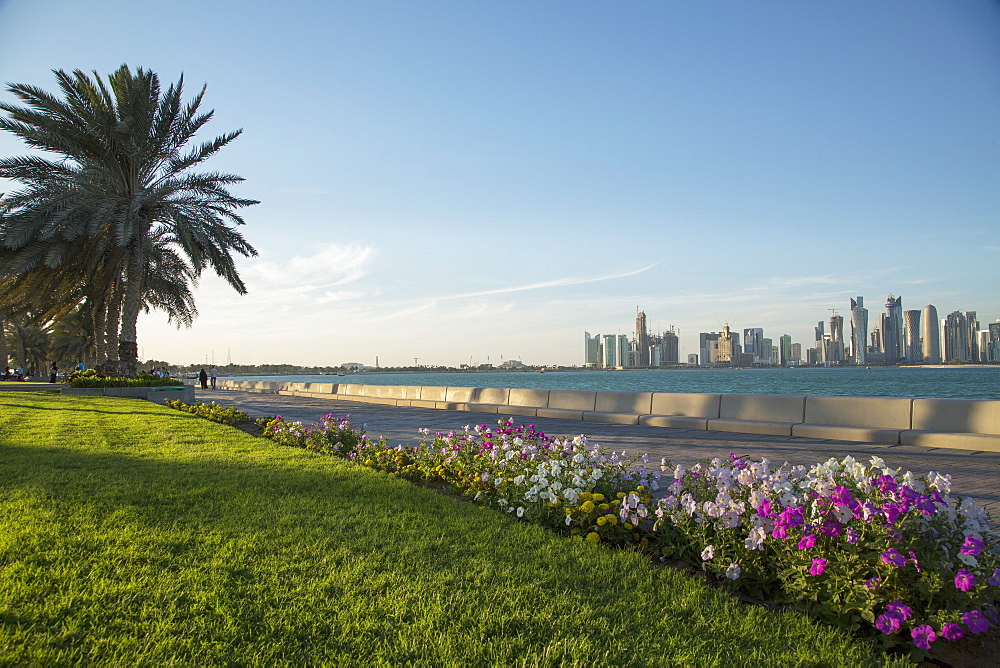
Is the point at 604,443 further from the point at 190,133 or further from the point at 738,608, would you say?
the point at 190,133

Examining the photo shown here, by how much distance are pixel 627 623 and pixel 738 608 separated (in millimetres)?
660

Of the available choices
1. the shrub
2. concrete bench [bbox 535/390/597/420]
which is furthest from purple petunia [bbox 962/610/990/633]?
concrete bench [bbox 535/390/597/420]

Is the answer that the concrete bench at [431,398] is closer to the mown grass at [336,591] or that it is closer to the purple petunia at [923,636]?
the mown grass at [336,591]

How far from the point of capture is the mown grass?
2.65 m

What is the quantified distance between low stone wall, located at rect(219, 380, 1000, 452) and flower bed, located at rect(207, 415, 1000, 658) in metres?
6.98

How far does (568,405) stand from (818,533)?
13790 mm

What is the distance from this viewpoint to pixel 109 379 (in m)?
20.0

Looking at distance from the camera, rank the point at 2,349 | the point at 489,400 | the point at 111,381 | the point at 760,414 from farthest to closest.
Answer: the point at 2,349 → the point at 489,400 → the point at 111,381 → the point at 760,414

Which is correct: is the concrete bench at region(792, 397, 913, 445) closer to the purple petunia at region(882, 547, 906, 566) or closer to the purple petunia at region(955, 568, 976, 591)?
the purple petunia at region(955, 568, 976, 591)

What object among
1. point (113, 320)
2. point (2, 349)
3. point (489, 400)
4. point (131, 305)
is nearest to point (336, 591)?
point (489, 400)

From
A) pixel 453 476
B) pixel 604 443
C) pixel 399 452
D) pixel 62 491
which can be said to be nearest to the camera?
pixel 62 491

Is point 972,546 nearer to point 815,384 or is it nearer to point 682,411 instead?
point 682,411

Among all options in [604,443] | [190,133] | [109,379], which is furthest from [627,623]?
[109,379]

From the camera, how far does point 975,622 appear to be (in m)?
2.55
